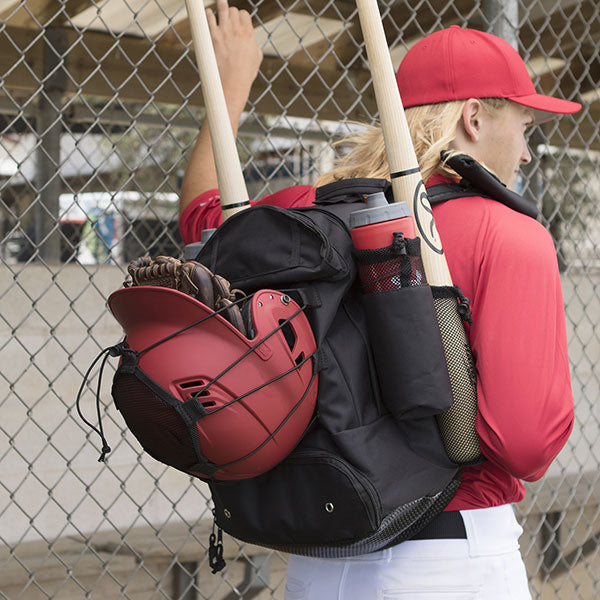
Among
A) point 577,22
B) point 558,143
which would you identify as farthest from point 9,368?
point 558,143

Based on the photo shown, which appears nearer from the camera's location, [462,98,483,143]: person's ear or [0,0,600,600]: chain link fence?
[462,98,483,143]: person's ear

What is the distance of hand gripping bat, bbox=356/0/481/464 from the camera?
1.31 m

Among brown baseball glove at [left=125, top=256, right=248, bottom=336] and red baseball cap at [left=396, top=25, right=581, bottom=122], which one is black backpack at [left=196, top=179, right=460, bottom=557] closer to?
brown baseball glove at [left=125, top=256, right=248, bottom=336]

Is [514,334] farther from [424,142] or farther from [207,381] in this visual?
[207,381]

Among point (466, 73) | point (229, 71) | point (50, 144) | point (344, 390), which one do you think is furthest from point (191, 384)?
point (50, 144)

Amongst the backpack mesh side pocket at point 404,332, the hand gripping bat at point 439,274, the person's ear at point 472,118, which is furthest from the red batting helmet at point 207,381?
the person's ear at point 472,118

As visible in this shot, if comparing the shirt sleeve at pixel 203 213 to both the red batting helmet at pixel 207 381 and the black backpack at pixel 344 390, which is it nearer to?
the black backpack at pixel 344 390

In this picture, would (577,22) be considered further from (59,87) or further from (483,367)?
(483,367)

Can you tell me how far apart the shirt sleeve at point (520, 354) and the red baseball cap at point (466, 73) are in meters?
0.30

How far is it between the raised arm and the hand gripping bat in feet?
1.90

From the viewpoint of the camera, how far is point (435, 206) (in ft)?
4.64

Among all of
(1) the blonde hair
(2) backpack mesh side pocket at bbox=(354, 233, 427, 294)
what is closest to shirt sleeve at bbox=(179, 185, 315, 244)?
(1) the blonde hair

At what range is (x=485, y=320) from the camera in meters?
1.32

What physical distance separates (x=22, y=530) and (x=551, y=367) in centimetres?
304
